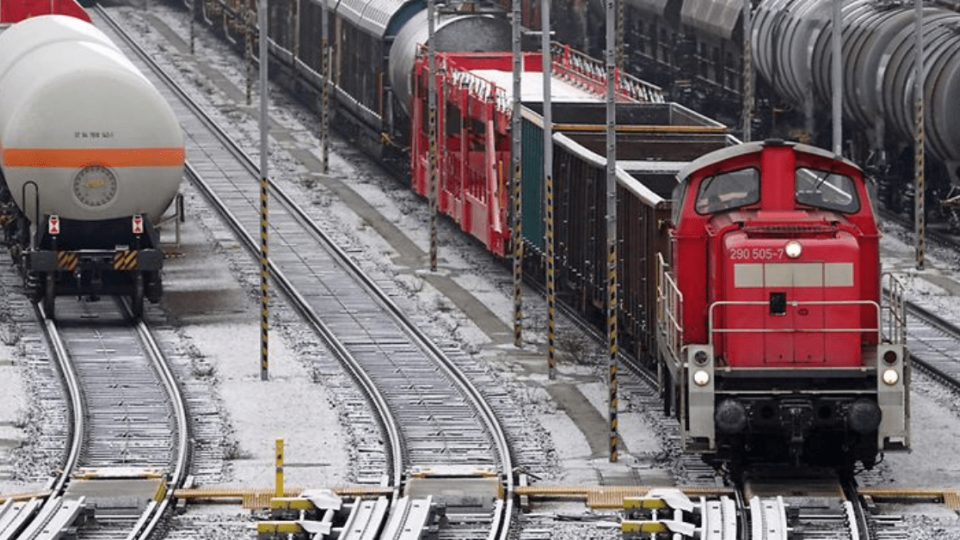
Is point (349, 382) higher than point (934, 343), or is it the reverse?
point (349, 382)

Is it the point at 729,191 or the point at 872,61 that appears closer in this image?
the point at 729,191

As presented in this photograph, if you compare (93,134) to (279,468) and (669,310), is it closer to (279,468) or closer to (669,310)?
(669,310)

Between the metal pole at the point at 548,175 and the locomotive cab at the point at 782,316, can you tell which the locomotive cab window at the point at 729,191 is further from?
the metal pole at the point at 548,175

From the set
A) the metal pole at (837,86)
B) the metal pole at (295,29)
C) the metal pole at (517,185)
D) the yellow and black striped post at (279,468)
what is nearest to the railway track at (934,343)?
the metal pole at (837,86)

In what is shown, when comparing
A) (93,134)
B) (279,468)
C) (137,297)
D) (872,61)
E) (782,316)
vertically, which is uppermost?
(782,316)

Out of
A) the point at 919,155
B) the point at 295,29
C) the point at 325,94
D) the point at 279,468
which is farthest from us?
the point at 295,29

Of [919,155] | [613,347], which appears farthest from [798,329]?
[919,155]

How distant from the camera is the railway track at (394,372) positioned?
Result: 88.3ft

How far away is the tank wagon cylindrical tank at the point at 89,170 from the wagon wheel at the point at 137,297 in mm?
15

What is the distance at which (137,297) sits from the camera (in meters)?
37.9

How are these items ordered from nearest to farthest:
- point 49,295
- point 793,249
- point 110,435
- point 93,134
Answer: point 793,249, point 110,435, point 93,134, point 49,295

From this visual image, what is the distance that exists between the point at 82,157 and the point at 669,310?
37.9 ft

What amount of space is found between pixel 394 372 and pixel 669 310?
23.0ft

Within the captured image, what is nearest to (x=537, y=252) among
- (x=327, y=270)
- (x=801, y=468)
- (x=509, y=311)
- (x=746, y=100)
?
(x=509, y=311)
